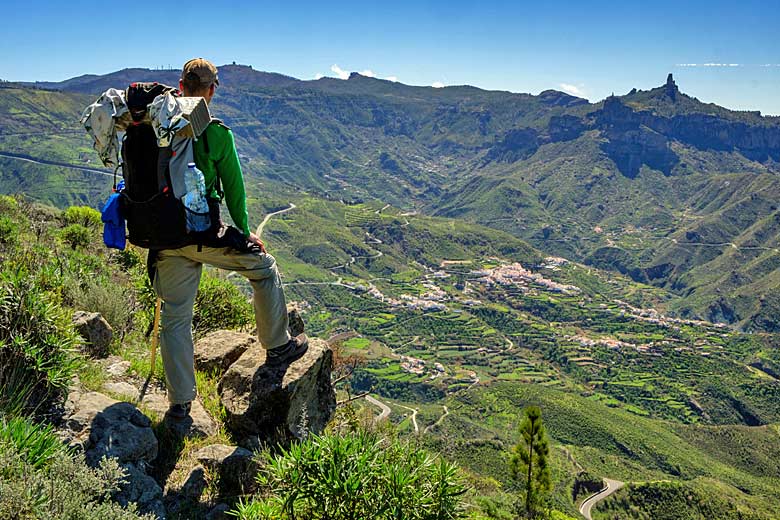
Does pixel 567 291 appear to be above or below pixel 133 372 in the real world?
below

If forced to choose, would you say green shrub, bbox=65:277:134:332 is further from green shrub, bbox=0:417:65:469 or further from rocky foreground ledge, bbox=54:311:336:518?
green shrub, bbox=0:417:65:469

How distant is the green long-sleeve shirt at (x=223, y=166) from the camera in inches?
135

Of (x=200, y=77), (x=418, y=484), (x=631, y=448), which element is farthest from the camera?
(x=631, y=448)

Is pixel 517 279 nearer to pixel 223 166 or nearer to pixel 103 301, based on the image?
pixel 103 301


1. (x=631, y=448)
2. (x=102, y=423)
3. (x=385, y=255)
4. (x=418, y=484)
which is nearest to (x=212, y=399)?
(x=102, y=423)

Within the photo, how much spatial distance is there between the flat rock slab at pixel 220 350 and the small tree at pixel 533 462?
1486 centimetres

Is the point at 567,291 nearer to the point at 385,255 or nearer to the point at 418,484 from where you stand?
the point at 385,255

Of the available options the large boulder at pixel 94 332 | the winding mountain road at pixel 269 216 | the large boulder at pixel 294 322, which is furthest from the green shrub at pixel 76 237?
the winding mountain road at pixel 269 216

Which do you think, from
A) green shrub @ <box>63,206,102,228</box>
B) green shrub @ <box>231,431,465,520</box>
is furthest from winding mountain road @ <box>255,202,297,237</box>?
green shrub @ <box>231,431,465,520</box>

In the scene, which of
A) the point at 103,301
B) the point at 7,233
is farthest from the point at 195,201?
the point at 7,233

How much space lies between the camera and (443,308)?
131625 millimetres

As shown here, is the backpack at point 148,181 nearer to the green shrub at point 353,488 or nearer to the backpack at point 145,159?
the backpack at point 145,159

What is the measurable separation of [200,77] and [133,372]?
8.87 ft

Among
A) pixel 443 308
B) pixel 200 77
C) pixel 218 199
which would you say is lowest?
pixel 443 308
